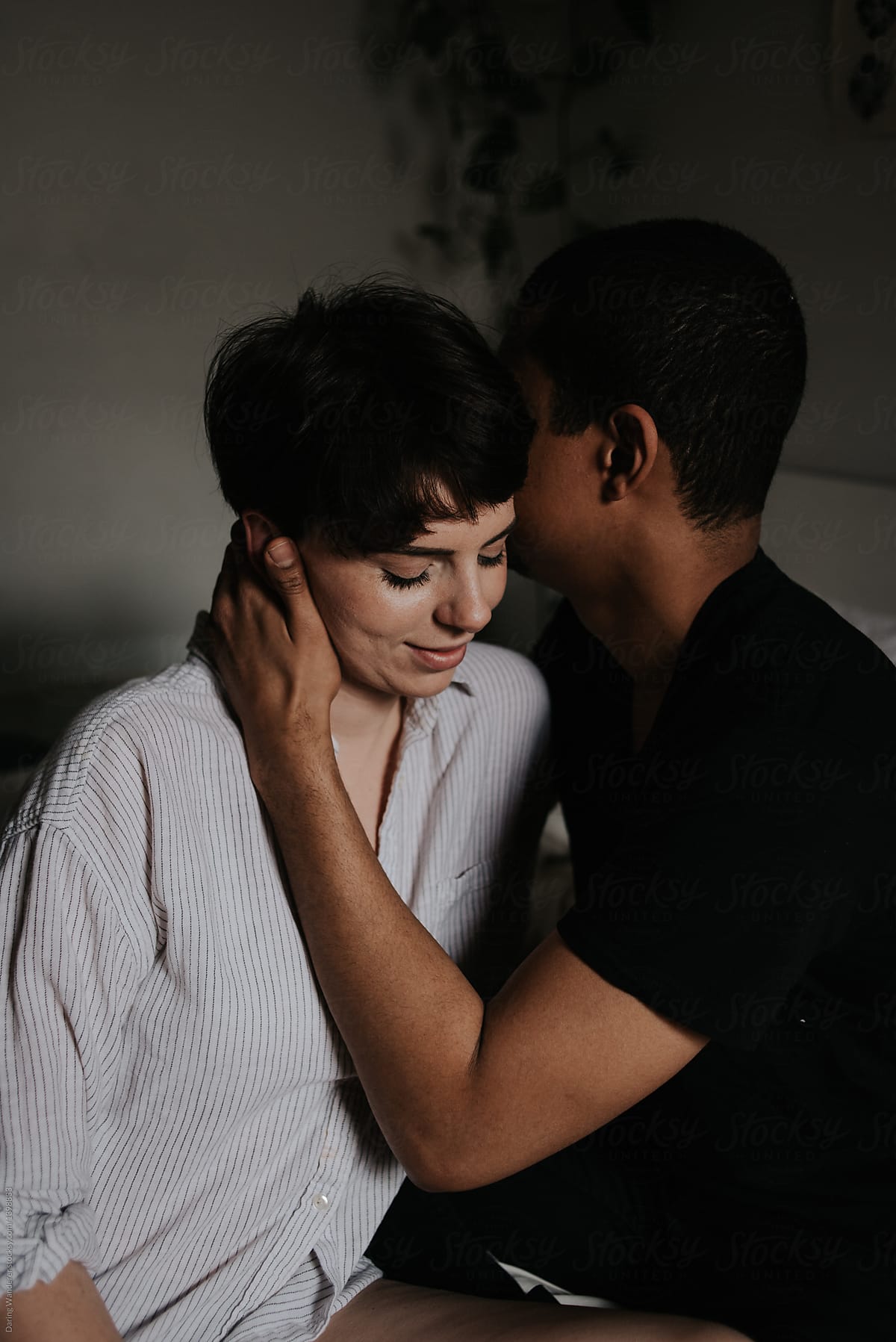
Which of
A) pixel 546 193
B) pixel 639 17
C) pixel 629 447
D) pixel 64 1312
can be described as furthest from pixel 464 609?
pixel 546 193

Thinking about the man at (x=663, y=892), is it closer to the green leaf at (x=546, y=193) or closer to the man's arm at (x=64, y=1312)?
the man's arm at (x=64, y=1312)

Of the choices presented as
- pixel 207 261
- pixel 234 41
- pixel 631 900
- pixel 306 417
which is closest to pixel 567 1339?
pixel 631 900

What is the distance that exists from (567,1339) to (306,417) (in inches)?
35.3

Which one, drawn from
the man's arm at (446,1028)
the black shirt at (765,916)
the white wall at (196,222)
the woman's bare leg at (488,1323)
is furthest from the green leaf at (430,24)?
the woman's bare leg at (488,1323)

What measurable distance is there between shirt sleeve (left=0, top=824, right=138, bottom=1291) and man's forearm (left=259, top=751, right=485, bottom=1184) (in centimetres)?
19

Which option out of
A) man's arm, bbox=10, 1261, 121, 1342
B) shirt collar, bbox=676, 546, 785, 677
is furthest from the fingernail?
man's arm, bbox=10, 1261, 121, 1342

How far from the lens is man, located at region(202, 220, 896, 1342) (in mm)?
1033

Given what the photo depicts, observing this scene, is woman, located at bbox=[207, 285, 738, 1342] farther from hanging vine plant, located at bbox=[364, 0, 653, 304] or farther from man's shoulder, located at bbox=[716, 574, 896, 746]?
hanging vine plant, located at bbox=[364, 0, 653, 304]

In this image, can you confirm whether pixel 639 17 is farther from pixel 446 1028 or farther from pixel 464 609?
pixel 446 1028

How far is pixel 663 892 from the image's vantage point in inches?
40.4

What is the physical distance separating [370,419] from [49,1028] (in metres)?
0.60

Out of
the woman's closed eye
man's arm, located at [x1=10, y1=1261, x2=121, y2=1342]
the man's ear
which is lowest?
man's arm, located at [x1=10, y1=1261, x2=121, y2=1342]

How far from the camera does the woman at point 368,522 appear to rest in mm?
1055

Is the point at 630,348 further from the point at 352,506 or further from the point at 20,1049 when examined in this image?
the point at 20,1049
